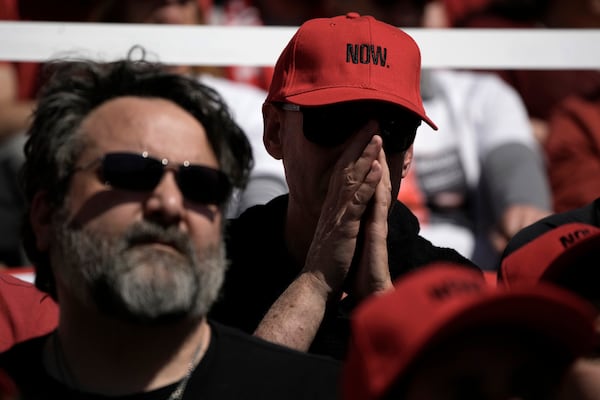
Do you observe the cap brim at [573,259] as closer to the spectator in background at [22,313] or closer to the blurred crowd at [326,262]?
the blurred crowd at [326,262]

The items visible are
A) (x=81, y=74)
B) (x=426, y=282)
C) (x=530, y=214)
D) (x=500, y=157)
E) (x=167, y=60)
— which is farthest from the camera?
(x=500, y=157)

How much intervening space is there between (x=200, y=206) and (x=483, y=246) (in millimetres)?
2132

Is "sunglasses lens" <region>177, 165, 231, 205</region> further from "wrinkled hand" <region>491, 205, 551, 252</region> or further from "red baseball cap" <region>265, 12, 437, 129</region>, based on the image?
"wrinkled hand" <region>491, 205, 551, 252</region>

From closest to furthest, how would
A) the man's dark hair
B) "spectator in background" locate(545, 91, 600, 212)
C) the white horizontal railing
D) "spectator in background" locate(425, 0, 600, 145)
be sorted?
the man's dark hair → the white horizontal railing → "spectator in background" locate(545, 91, 600, 212) → "spectator in background" locate(425, 0, 600, 145)

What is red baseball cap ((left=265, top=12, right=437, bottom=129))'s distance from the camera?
2625 millimetres

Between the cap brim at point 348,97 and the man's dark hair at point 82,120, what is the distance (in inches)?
10.8

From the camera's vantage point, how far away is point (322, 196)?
2676 mm

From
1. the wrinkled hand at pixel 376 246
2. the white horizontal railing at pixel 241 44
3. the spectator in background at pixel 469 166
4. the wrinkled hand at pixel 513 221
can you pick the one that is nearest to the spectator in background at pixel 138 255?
the wrinkled hand at pixel 376 246

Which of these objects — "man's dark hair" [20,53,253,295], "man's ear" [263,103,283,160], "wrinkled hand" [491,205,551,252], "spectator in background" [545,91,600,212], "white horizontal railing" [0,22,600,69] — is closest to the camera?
"man's dark hair" [20,53,253,295]

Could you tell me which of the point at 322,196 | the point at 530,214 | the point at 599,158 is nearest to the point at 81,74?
the point at 322,196

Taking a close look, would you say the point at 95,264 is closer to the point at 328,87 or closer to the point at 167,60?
the point at 328,87

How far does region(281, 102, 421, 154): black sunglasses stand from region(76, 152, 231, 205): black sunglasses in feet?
1.53

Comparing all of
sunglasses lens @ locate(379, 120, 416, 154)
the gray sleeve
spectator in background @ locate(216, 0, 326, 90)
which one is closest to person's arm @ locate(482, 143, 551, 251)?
the gray sleeve

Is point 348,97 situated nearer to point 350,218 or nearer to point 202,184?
point 350,218
